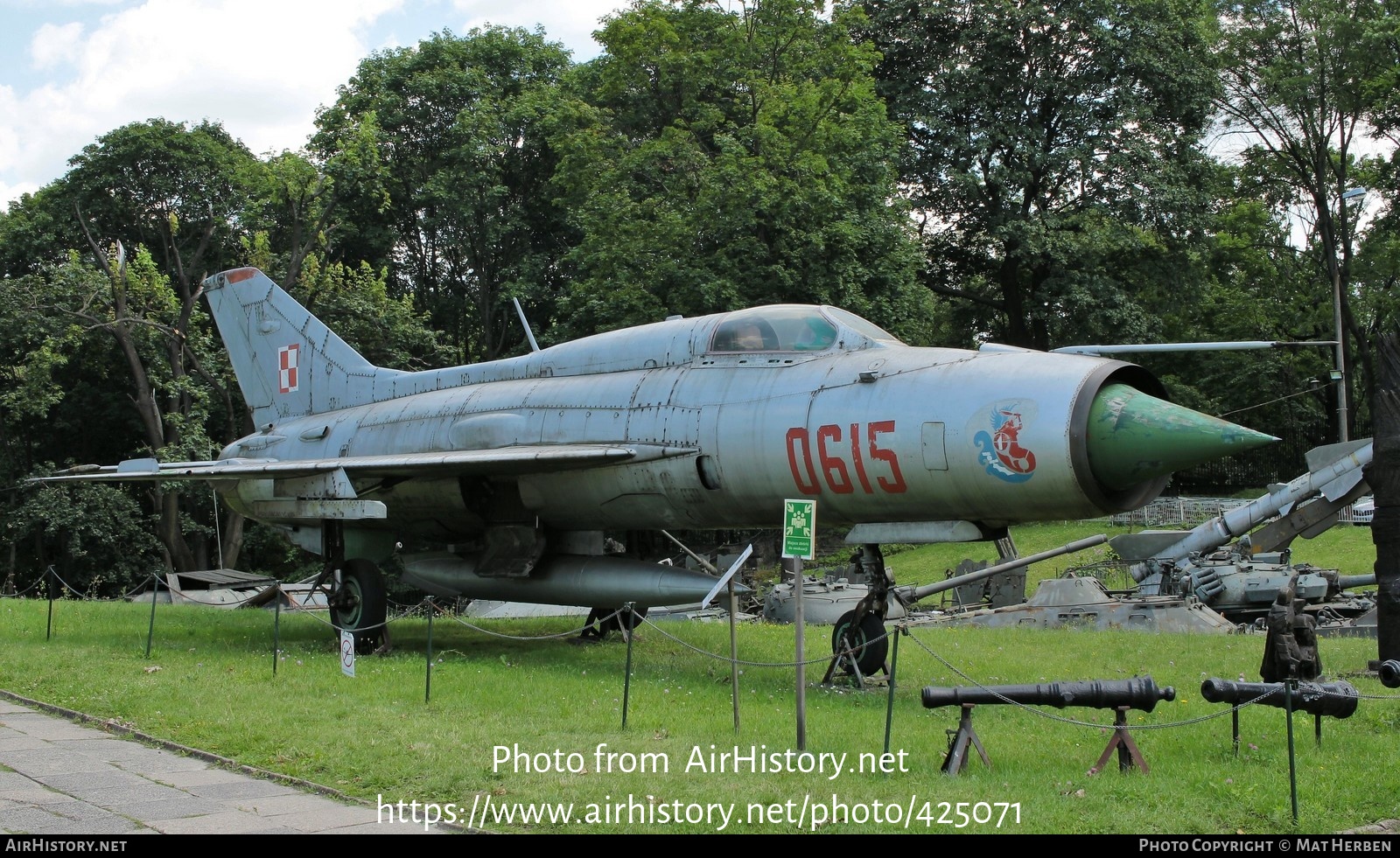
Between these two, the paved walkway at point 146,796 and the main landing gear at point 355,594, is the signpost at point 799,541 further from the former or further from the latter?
the main landing gear at point 355,594

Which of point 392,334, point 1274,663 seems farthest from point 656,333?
point 392,334

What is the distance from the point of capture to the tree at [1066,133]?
34.8 metres

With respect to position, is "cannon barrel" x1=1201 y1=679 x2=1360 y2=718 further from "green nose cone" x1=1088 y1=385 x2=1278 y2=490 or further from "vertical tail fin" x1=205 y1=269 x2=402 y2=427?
"vertical tail fin" x1=205 y1=269 x2=402 y2=427

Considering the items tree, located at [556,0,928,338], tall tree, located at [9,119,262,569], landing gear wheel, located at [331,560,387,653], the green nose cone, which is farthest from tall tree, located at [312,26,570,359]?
the green nose cone

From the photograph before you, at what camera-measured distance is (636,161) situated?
97.1ft

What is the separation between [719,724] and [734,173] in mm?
19540

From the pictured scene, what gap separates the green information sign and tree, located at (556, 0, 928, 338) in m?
18.4

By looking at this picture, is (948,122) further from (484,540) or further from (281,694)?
(281,694)

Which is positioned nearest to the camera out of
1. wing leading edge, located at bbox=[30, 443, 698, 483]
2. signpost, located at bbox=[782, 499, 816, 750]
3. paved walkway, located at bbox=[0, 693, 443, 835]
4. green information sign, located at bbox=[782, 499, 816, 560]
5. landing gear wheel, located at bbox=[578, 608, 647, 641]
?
paved walkway, located at bbox=[0, 693, 443, 835]

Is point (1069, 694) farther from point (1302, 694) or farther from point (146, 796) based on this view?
point (146, 796)

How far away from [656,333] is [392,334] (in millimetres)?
21147

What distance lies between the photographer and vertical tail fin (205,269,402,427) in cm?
1706
